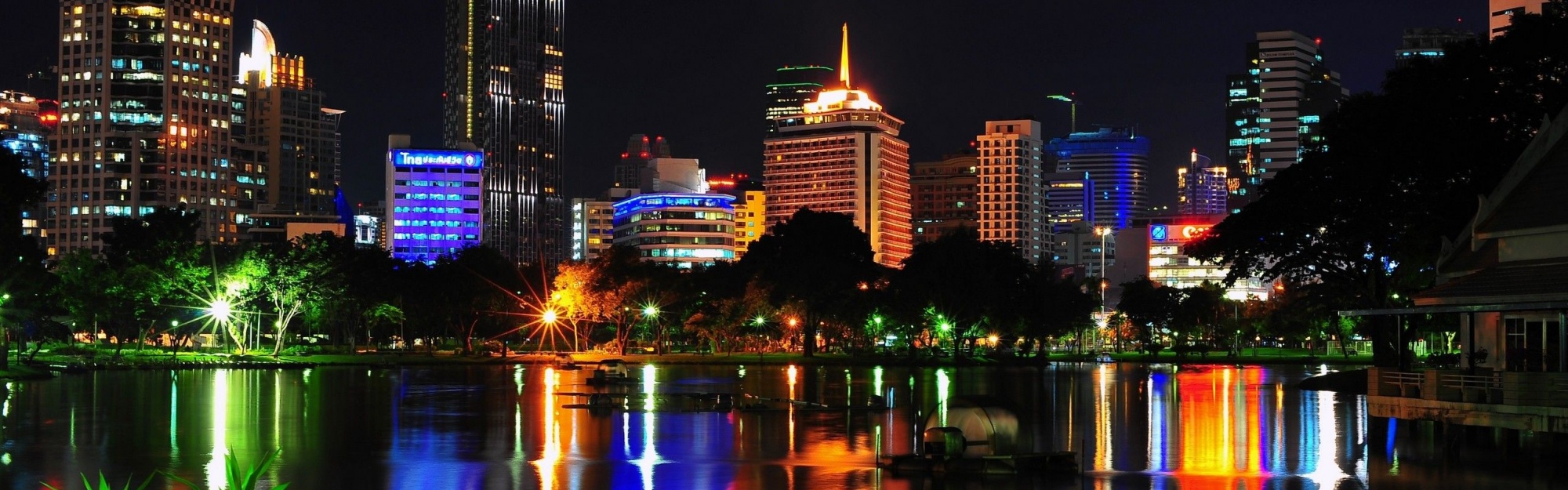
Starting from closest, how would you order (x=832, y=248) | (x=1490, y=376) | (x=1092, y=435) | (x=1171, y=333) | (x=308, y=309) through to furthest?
1. (x=1490, y=376)
2. (x=1092, y=435)
3. (x=308, y=309)
4. (x=832, y=248)
5. (x=1171, y=333)

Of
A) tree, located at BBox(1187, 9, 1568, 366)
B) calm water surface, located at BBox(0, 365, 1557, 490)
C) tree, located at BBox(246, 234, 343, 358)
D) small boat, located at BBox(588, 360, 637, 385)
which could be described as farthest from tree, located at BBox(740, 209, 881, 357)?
tree, located at BBox(1187, 9, 1568, 366)

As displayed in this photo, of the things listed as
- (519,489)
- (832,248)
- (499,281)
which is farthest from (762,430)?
(499,281)

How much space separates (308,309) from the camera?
105750mm

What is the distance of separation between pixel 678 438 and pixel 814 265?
7898 cm

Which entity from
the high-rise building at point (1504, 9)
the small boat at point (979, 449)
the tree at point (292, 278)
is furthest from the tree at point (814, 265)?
the small boat at point (979, 449)

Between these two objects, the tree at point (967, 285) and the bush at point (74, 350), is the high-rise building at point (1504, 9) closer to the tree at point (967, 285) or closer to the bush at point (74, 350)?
the tree at point (967, 285)

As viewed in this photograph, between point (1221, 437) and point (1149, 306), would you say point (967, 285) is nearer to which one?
point (1149, 306)

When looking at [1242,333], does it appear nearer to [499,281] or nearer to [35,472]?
[499,281]

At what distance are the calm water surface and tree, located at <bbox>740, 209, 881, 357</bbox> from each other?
50.6 meters

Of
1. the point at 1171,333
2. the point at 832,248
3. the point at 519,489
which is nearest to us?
the point at 519,489

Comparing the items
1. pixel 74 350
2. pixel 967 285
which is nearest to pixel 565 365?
pixel 967 285

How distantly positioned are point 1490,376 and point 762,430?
17.0 meters

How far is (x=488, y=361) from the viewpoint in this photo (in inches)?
3878

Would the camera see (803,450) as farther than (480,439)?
No
